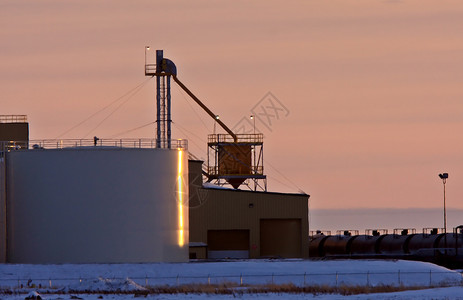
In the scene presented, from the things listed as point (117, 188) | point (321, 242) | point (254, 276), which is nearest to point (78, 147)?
point (117, 188)

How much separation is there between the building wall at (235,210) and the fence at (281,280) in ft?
59.0

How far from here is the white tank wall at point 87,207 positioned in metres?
63.6

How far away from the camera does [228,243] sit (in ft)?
272

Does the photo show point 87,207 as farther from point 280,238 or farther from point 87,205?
point 280,238

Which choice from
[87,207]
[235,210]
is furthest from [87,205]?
[235,210]

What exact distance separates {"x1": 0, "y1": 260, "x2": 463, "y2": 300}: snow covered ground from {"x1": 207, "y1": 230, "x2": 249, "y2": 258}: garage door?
15.7 metres

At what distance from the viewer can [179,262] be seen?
65.6 m

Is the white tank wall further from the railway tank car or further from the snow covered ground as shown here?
the railway tank car

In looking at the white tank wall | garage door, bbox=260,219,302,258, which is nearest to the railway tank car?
garage door, bbox=260,219,302,258

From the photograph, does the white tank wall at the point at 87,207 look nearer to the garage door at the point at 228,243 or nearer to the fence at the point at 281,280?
the fence at the point at 281,280

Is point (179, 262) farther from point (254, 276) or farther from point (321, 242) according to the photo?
point (321, 242)

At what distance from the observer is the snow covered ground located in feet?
193

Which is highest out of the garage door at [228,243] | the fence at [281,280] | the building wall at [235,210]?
the building wall at [235,210]

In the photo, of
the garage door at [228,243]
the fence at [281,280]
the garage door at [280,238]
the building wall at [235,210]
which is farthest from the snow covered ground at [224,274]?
the garage door at [280,238]
